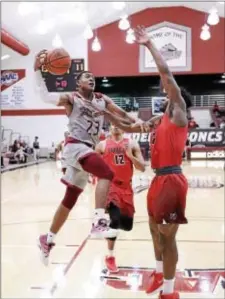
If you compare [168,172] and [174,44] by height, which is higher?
[174,44]

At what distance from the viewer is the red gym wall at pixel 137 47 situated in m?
20.2

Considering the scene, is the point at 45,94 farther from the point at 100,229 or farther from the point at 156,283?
the point at 156,283

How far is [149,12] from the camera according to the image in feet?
66.3

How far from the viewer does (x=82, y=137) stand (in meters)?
2.65

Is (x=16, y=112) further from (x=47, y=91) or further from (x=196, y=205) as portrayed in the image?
(x=47, y=91)

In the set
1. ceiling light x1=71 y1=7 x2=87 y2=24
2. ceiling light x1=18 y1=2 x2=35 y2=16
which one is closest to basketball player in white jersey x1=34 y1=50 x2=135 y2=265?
ceiling light x1=71 y1=7 x2=87 y2=24

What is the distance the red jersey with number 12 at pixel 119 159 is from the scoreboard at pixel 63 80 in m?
1.95

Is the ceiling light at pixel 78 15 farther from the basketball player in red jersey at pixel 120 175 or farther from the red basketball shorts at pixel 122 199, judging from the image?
the red basketball shorts at pixel 122 199

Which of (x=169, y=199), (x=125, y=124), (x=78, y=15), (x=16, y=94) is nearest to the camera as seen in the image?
(x=125, y=124)

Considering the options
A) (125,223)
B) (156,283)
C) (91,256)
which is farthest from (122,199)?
(156,283)

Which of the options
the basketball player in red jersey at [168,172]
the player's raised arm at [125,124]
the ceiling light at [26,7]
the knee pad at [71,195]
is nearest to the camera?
the player's raised arm at [125,124]

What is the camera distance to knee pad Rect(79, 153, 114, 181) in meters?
2.59

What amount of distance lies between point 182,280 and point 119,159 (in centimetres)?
134

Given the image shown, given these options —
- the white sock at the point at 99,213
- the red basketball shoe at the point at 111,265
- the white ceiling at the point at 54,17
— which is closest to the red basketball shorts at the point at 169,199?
the white sock at the point at 99,213
